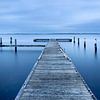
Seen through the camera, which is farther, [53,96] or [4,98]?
[4,98]

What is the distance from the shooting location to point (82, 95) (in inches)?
427

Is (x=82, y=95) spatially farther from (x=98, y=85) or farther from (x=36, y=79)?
(x=98, y=85)

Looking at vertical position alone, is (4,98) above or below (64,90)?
below

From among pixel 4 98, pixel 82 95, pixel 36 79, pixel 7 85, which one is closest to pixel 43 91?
pixel 82 95

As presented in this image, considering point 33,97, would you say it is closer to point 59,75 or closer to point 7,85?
point 59,75

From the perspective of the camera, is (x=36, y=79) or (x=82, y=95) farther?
(x=36, y=79)

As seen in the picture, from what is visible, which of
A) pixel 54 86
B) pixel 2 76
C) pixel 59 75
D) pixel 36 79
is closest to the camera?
pixel 54 86

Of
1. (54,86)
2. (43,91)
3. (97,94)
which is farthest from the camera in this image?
(97,94)

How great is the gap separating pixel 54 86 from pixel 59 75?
2.76 meters

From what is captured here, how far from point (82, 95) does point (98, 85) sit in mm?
8749

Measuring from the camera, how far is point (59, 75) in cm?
1508

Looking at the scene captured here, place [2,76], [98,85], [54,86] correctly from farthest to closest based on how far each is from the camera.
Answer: [2,76], [98,85], [54,86]

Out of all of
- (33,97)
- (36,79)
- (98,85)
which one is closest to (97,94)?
(98,85)

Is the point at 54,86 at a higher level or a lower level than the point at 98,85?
higher
